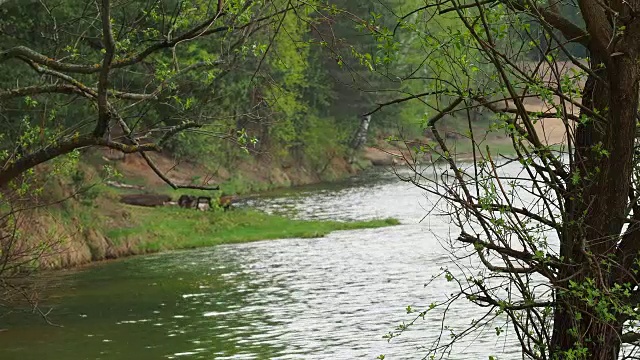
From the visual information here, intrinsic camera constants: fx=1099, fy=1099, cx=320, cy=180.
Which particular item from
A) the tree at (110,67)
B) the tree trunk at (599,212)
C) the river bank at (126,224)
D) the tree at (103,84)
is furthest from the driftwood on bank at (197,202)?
the tree trunk at (599,212)

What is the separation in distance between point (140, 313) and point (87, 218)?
9925 millimetres

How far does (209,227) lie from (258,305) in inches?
599

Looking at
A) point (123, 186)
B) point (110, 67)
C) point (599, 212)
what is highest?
point (110, 67)

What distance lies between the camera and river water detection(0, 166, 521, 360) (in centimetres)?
2128

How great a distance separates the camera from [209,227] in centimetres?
4191

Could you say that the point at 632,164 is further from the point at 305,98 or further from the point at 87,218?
the point at 305,98

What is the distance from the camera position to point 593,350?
947 centimetres

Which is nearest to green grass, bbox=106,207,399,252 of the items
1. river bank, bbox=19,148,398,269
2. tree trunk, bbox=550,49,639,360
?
river bank, bbox=19,148,398,269

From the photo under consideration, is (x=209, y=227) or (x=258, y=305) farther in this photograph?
(x=209, y=227)

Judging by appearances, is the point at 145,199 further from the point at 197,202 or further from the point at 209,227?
the point at 209,227

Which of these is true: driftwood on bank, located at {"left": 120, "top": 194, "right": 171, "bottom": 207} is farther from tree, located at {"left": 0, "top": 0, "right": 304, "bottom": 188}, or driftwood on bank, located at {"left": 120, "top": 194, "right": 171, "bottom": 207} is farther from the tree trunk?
the tree trunk

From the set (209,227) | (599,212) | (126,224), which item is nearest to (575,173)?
(599,212)

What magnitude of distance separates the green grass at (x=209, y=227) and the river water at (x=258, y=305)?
0.96 meters

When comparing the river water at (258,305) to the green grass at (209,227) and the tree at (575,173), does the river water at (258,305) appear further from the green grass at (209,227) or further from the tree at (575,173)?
the tree at (575,173)
